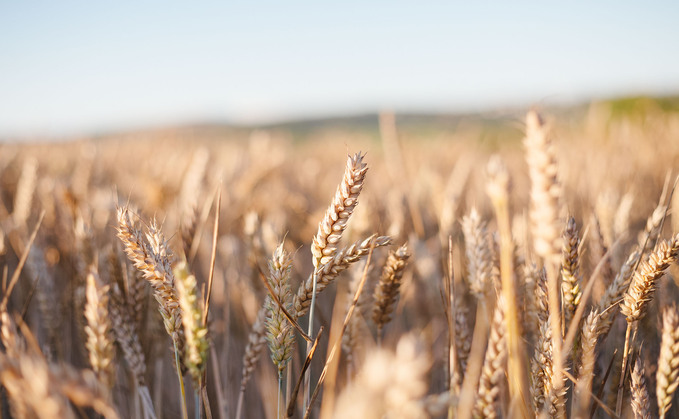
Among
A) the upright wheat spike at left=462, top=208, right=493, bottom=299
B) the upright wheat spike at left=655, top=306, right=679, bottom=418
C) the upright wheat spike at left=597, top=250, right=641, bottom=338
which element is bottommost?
the upright wheat spike at left=655, top=306, right=679, bottom=418

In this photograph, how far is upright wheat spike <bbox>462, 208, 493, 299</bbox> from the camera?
104 centimetres

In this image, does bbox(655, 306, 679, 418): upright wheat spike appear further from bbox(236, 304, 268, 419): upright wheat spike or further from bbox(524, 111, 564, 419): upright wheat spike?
bbox(236, 304, 268, 419): upright wheat spike

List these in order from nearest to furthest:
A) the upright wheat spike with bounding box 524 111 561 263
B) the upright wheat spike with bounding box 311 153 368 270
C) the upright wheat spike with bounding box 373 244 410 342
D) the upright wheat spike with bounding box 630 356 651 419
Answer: the upright wheat spike with bounding box 524 111 561 263
the upright wheat spike with bounding box 311 153 368 270
the upright wheat spike with bounding box 630 356 651 419
the upright wheat spike with bounding box 373 244 410 342

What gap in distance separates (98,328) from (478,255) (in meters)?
0.90

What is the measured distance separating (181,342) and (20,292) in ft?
4.77

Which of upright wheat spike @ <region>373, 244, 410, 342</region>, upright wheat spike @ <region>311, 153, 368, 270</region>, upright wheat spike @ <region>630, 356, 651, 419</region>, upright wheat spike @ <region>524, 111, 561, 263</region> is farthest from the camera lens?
upright wheat spike @ <region>373, 244, 410, 342</region>

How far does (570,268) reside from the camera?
0.86 m

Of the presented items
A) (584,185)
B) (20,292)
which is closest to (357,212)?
(20,292)

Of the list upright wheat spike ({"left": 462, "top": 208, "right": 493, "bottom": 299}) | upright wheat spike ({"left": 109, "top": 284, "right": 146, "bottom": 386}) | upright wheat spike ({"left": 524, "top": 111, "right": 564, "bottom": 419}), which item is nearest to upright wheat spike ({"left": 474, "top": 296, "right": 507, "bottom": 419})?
upright wheat spike ({"left": 524, "top": 111, "right": 564, "bottom": 419})

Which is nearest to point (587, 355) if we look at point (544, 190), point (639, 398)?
point (639, 398)

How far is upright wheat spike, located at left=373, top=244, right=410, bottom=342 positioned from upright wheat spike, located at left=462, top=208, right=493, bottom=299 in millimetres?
207

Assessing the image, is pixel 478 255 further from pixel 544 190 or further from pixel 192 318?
pixel 192 318

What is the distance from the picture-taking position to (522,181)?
4.02 meters

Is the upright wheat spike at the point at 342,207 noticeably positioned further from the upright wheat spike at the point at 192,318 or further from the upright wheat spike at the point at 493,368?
the upright wheat spike at the point at 493,368
